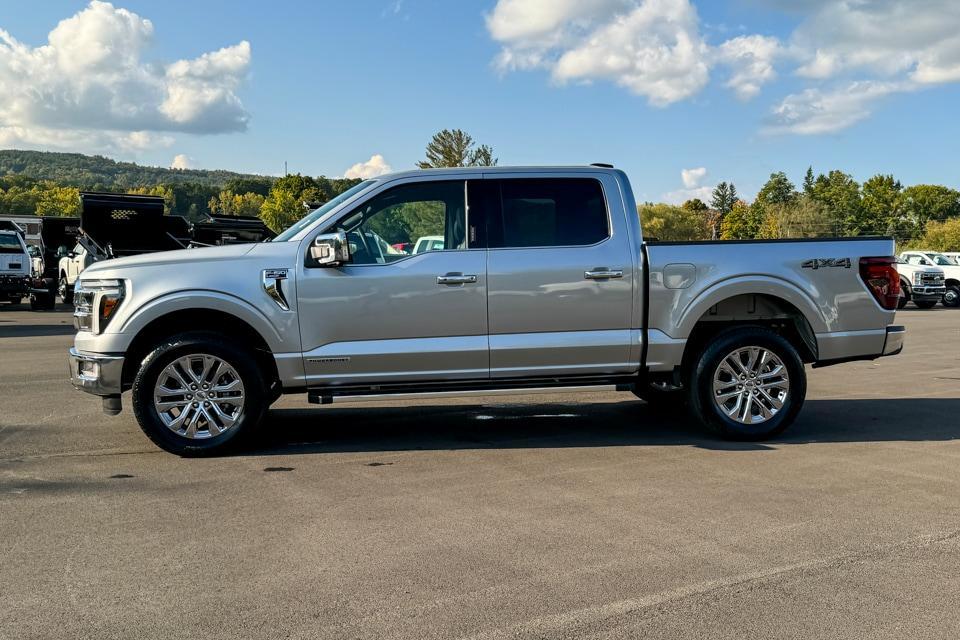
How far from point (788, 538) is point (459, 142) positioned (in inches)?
2864

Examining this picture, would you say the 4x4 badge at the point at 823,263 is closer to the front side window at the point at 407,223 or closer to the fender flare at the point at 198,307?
the front side window at the point at 407,223

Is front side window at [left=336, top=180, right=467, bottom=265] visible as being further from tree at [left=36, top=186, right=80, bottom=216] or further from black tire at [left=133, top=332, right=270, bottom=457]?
tree at [left=36, top=186, right=80, bottom=216]

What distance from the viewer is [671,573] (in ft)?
12.9

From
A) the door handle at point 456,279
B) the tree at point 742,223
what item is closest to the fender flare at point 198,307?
the door handle at point 456,279

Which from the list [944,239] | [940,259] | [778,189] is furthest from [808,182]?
[940,259]

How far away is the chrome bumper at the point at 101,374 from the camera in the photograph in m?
6.32

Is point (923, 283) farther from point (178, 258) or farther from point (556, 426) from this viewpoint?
point (178, 258)

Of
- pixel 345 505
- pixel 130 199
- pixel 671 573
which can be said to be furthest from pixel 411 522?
pixel 130 199

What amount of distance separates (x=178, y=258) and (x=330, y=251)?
3.77 feet

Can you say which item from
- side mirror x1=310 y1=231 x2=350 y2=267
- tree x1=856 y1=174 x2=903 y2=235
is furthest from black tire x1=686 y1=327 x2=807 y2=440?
tree x1=856 y1=174 x2=903 y2=235

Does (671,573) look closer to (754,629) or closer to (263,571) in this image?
(754,629)

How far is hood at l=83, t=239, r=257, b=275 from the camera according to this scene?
6.38 meters

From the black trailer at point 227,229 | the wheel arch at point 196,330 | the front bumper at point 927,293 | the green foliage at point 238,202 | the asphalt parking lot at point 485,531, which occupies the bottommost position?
the asphalt parking lot at point 485,531

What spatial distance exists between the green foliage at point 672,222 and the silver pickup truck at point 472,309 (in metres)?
147
